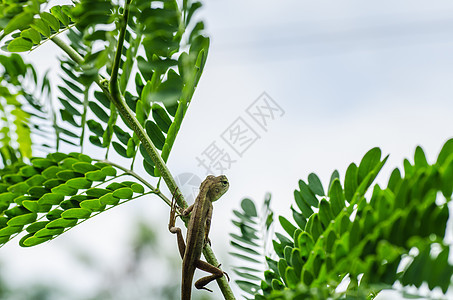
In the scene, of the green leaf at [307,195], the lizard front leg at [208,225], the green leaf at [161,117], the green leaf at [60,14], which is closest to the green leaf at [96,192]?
the green leaf at [161,117]

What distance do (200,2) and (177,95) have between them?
1.68ft

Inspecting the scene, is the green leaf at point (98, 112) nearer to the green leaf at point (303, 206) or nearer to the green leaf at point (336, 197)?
the green leaf at point (303, 206)

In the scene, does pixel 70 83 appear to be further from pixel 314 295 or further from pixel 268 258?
pixel 314 295

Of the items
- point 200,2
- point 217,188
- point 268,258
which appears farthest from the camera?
point 217,188

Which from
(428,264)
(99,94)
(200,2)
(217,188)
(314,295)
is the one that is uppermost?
(200,2)

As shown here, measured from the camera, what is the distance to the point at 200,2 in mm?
1506

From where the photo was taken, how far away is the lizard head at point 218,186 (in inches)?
96.7

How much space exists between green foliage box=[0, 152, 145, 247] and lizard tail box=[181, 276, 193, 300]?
540 mm

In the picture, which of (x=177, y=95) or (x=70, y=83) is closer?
(x=177, y=95)

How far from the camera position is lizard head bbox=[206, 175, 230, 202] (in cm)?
246

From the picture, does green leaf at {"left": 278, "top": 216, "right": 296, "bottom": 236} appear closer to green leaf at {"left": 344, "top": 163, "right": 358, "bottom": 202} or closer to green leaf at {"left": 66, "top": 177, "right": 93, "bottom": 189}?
green leaf at {"left": 344, "top": 163, "right": 358, "bottom": 202}

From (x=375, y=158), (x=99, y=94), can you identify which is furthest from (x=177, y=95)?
(x=99, y=94)

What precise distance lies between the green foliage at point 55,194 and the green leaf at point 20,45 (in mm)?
390

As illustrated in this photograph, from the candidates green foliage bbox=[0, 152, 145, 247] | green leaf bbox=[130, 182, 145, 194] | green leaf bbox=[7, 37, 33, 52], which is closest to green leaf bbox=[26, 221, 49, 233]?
green foliage bbox=[0, 152, 145, 247]
